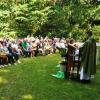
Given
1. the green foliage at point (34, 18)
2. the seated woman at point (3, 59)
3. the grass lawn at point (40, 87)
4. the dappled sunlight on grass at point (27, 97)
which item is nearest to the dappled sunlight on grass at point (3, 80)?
the grass lawn at point (40, 87)

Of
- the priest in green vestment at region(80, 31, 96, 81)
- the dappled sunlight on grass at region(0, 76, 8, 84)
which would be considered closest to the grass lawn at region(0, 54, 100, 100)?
the dappled sunlight on grass at region(0, 76, 8, 84)

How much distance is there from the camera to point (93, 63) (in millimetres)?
10508

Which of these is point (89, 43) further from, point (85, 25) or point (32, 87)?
point (85, 25)

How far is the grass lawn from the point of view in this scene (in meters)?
8.47

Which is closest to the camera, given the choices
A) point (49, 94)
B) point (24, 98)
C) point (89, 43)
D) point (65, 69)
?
point (24, 98)

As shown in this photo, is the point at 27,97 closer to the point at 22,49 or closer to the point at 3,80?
the point at 3,80

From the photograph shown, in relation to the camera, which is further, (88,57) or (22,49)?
(22,49)

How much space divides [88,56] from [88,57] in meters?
0.03

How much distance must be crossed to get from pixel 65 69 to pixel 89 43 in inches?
53.4

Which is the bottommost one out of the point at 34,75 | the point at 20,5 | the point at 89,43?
the point at 34,75

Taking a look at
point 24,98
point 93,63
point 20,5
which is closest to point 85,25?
point 93,63

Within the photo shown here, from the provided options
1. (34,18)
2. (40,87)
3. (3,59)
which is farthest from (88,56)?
(34,18)

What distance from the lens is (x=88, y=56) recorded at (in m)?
10.5

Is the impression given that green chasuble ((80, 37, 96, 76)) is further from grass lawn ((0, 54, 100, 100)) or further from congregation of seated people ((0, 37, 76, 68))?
congregation of seated people ((0, 37, 76, 68))
